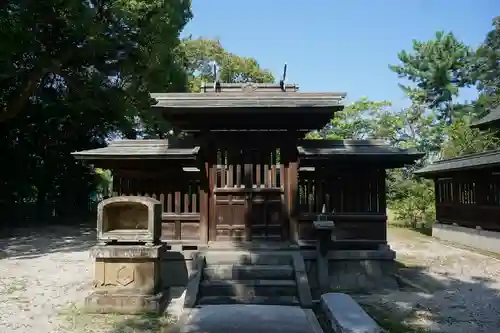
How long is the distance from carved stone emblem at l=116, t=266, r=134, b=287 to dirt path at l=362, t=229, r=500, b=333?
482cm

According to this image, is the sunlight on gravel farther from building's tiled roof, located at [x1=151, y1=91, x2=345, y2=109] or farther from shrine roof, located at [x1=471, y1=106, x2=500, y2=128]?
shrine roof, located at [x1=471, y1=106, x2=500, y2=128]

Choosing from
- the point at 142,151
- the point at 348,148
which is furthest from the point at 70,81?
the point at 348,148

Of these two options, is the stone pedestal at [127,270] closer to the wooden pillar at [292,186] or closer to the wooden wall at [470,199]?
the wooden pillar at [292,186]

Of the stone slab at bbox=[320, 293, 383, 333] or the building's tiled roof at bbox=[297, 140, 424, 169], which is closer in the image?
the stone slab at bbox=[320, 293, 383, 333]

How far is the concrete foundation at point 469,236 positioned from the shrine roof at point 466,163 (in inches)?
99.2

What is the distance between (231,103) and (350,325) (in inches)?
221

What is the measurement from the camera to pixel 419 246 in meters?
17.2

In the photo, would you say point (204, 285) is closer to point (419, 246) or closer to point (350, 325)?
point (350, 325)

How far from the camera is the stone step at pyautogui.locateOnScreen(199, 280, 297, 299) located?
843 cm

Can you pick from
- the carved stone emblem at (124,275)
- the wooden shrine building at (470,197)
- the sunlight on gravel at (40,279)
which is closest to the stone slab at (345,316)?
the carved stone emblem at (124,275)

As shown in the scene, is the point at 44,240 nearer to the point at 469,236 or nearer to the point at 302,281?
the point at 302,281

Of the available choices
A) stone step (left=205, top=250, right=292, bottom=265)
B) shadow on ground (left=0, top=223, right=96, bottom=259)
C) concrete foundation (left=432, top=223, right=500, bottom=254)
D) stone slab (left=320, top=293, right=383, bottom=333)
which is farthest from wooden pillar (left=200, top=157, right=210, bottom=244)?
concrete foundation (left=432, top=223, right=500, bottom=254)

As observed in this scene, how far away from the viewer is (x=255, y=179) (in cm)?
1043

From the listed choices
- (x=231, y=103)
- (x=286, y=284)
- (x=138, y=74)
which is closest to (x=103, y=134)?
(x=138, y=74)
